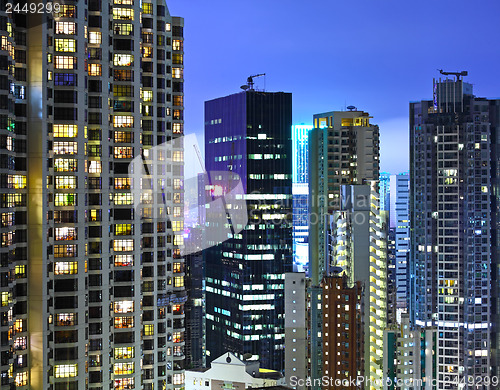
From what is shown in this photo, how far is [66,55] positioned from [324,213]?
3527cm

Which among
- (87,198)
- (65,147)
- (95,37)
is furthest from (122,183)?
(95,37)

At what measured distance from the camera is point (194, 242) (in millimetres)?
39125

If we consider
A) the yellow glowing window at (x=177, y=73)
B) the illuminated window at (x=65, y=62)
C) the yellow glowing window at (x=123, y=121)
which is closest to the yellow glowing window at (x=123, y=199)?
the yellow glowing window at (x=123, y=121)

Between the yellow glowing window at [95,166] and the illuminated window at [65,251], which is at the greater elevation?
the yellow glowing window at [95,166]

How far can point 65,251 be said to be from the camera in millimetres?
17859

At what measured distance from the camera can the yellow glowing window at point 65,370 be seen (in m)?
17.7

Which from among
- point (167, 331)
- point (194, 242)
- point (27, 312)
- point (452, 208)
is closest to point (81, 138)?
point (27, 312)

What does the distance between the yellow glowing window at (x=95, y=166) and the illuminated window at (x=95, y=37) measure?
2.81 m

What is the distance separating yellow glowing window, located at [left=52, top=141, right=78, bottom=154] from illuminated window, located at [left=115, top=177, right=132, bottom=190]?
2565 mm

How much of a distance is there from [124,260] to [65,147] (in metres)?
3.66

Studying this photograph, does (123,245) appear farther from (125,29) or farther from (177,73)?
(177,73)

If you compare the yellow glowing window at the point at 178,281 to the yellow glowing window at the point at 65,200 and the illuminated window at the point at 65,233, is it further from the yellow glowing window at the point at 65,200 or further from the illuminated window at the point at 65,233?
the yellow glowing window at the point at 65,200

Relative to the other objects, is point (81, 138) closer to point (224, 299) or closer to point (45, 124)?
point (45, 124)

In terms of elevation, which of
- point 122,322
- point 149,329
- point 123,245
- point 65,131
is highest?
point 65,131
